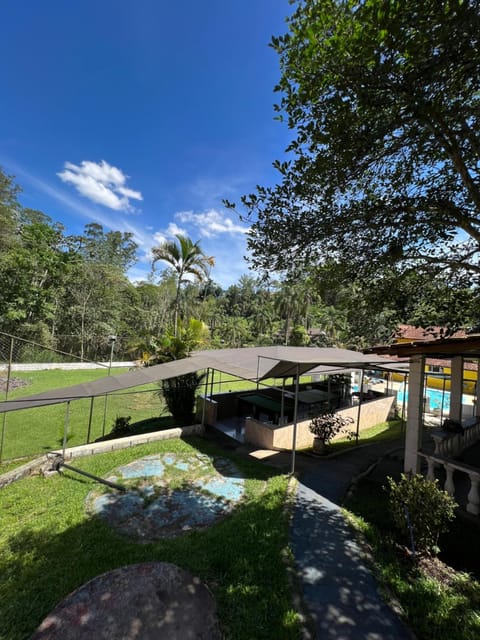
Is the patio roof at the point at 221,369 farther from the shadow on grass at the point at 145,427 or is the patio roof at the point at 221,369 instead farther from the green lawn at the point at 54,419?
the shadow on grass at the point at 145,427

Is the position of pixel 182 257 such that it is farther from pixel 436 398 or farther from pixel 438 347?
pixel 436 398

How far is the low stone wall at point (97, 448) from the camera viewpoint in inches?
222

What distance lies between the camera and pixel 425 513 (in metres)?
3.37

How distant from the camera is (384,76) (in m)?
2.92

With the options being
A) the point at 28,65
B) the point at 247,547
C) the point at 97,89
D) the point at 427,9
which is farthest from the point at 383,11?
the point at 28,65

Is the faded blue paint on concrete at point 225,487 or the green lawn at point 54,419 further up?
the faded blue paint on concrete at point 225,487

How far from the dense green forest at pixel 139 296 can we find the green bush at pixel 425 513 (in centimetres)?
226

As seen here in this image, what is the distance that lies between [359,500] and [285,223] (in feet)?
16.3

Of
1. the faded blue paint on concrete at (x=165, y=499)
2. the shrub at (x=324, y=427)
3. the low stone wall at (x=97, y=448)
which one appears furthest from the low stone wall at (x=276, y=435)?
the low stone wall at (x=97, y=448)

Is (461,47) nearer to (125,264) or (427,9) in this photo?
(427,9)

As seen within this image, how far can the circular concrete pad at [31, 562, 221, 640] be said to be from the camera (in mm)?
2461

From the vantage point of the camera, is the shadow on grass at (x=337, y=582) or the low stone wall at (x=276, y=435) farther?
the low stone wall at (x=276, y=435)

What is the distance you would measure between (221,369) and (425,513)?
4.89 metres

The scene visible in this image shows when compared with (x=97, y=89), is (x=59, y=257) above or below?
below
